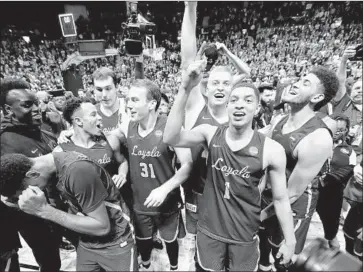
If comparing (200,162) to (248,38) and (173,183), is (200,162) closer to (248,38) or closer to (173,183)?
(173,183)

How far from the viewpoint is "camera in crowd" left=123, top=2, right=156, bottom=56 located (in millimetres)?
3527

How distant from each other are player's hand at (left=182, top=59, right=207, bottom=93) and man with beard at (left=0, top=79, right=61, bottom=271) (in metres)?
1.95

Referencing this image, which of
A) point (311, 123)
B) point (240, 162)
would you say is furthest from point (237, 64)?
point (240, 162)

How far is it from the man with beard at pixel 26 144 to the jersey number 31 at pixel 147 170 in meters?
1.13

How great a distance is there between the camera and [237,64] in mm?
3344

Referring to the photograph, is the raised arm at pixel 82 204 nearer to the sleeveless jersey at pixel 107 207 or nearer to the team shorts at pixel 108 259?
the sleeveless jersey at pixel 107 207

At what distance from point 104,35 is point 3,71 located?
801 centimetres

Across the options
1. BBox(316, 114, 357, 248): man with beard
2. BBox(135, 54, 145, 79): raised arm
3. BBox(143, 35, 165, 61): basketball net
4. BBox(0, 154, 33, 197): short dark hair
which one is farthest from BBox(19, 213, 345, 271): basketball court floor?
BBox(143, 35, 165, 61): basketball net

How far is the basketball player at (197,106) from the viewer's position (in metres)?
2.67

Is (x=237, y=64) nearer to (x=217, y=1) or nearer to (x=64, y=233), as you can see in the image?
(x=64, y=233)

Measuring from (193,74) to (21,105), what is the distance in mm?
2114

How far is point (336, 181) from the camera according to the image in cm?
313

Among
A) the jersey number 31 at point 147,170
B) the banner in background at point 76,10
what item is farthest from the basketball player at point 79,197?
the banner in background at point 76,10

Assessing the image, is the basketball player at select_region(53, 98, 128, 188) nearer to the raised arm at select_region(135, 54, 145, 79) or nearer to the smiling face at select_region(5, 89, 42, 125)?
the smiling face at select_region(5, 89, 42, 125)
